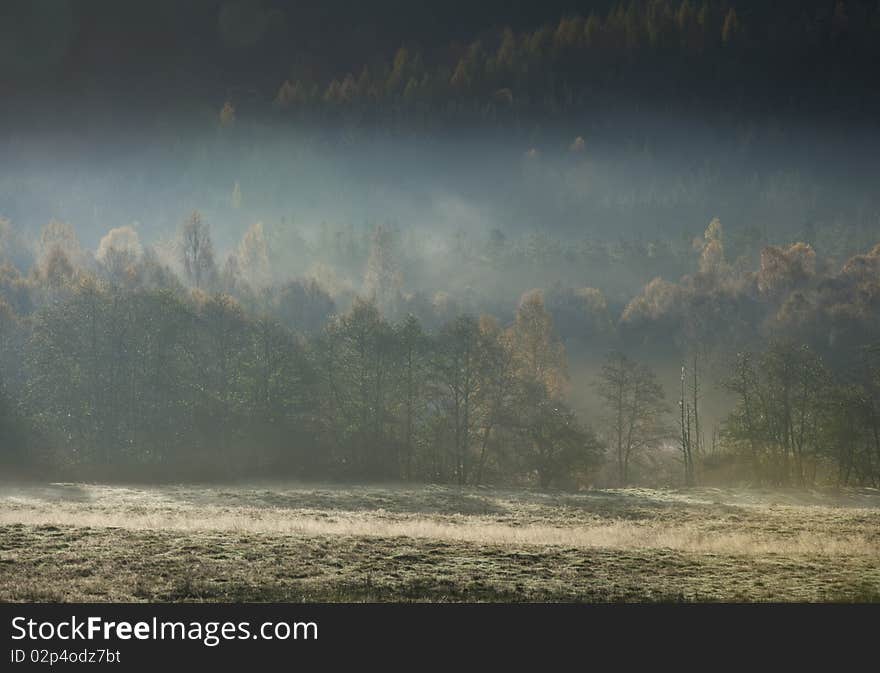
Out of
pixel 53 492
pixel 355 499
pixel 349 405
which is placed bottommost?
pixel 355 499

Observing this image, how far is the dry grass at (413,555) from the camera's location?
72.6 ft

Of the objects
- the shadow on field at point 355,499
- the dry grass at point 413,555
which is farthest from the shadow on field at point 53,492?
the shadow on field at point 355,499

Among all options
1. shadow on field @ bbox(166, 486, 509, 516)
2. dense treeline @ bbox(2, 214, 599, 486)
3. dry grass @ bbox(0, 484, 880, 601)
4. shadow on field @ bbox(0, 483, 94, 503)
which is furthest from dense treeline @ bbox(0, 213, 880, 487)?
dry grass @ bbox(0, 484, 880, 601)

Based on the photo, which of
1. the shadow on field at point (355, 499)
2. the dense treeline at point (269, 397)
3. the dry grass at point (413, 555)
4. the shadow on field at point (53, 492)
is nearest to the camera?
the dry grass at point (413, 555)

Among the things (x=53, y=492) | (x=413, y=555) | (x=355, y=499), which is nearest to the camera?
(x=413, y=555)

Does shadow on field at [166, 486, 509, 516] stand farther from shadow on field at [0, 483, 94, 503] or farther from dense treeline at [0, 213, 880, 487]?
dense treeline at [0, 213, 880, 487]

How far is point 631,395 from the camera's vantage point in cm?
9669

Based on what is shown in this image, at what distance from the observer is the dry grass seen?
22125 millimetres

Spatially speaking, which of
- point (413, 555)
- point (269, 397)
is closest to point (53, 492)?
point (269, 397)

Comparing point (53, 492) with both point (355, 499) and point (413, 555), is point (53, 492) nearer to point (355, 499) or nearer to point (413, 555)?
point (355, 499)

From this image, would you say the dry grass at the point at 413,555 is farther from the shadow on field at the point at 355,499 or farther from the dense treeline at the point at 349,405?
the dense treeline at the point at 349,405

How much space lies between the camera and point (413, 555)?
2808 centimetres

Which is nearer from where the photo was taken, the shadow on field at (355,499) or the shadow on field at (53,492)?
the shadow on field at (355,499)

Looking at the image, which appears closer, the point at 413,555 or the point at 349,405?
the point at 413,555
